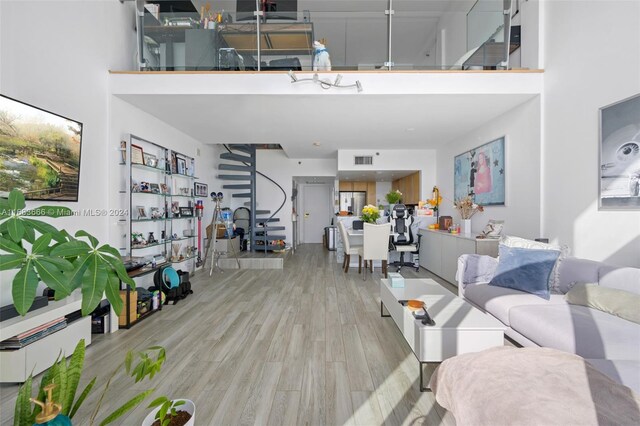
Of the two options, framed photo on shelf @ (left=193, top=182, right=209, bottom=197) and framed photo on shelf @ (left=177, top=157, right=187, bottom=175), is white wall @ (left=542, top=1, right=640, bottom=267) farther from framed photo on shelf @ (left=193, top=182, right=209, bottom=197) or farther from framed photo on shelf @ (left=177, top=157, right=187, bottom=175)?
framed photo on shelf @ (left=193, top=182, right=209, bottom=197)

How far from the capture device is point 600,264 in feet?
7.67

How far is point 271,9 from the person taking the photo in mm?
4633

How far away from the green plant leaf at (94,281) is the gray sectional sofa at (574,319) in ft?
7.39

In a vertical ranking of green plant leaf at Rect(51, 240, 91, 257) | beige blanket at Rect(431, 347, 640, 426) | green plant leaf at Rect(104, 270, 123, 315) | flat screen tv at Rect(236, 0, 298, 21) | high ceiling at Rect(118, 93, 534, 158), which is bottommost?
beige blanket at Rect(431, 347, 640, 426)

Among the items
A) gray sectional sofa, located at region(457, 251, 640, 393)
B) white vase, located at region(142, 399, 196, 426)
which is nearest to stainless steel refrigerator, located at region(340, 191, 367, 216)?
gray sectional sofa, located at region(457, 251, 640, 393)

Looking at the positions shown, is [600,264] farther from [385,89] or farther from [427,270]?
[427,270]

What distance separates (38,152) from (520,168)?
17.4 feet

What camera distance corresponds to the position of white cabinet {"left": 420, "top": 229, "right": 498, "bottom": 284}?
3.71 m

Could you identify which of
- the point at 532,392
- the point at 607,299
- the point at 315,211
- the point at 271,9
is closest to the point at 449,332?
the point at 532,392

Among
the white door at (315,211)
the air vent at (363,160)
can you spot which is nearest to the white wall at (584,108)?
the air vent at (363,160)

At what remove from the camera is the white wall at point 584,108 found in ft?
8.04

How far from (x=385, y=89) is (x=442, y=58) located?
1064mm

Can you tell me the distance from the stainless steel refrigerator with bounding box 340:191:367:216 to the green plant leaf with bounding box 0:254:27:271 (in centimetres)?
919

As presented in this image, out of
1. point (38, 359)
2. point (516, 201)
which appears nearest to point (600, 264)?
point (516, 201)
